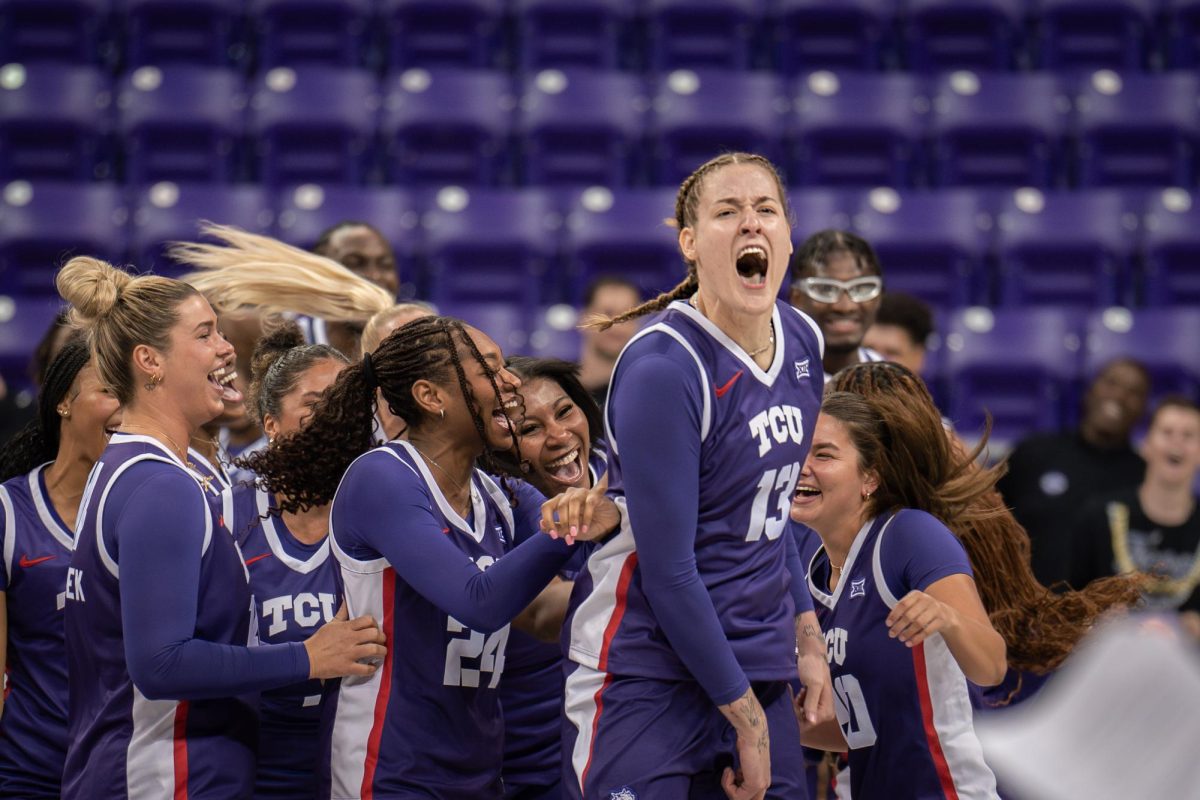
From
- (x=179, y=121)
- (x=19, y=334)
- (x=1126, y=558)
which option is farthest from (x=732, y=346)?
(x=179, y=121)

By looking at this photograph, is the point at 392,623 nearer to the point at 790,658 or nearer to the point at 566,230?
the point at 790,658

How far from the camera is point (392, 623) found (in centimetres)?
302

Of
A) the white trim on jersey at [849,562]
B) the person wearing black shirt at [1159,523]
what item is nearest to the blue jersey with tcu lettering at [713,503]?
the white trim on jersey at [849,562]

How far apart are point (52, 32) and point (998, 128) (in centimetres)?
582

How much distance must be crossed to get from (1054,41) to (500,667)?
286 inches

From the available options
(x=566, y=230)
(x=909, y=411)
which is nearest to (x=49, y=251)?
(x=566, y=230)

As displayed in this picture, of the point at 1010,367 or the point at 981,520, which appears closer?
the point at 981,520

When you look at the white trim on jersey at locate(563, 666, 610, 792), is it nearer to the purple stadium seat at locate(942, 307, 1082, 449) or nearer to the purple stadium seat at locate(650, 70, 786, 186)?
the purple stadium seat at locate(942, 307, 1082, 449)

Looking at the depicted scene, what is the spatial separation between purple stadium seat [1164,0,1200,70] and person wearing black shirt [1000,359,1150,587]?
3.24 m

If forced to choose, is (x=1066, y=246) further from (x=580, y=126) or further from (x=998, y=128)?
(x=580, y=126)

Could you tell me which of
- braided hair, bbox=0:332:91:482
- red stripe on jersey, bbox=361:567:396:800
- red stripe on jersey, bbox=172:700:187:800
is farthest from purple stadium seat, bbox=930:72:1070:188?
red stripe on jersey, bbox=172:700:187:800

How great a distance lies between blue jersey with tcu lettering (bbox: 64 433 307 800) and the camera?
2820 mm

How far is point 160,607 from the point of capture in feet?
9.20

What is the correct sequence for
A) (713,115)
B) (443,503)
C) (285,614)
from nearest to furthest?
1. (443,503)
2. (285,614)
3. (713,115)
